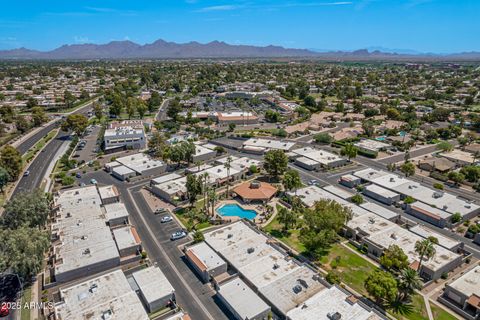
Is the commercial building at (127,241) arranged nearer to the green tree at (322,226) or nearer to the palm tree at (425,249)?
the green tree at (322,226)

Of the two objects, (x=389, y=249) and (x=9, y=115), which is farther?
(x=9, y=115)

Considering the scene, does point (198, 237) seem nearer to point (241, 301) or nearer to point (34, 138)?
point (241, 301)

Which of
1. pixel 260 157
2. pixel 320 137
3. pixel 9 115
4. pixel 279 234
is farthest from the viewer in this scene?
pixel 9 115

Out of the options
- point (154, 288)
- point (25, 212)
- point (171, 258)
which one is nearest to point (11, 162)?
point (25, 212)

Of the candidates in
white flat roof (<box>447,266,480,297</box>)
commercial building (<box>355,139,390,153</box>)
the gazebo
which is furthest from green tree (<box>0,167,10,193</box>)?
commercial building (<box>355,139,390,153</box>)

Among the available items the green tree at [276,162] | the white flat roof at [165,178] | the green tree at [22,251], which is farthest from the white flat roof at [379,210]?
the green tree at [22,251]

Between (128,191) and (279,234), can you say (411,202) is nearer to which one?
(279,234)

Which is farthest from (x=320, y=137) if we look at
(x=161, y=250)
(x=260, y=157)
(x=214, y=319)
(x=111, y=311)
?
(x=111, y=311)
